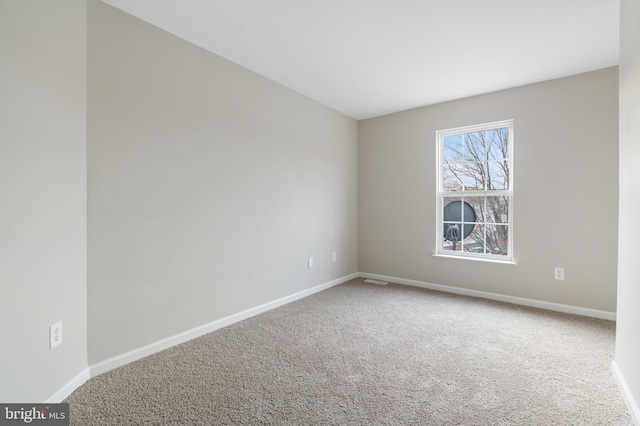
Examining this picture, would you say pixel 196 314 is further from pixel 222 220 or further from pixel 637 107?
pixel 637 107

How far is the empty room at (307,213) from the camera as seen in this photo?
5.21ft

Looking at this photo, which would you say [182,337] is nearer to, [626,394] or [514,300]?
[626,394]

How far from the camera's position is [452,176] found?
3.95 metres

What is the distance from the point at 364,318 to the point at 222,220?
1669 mm

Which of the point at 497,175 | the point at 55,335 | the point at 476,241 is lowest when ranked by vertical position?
the point at 55,335

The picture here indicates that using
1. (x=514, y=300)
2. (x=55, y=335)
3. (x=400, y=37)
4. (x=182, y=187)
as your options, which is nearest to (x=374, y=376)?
(x=55, y=335)

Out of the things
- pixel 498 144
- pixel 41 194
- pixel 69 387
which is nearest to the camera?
pixel 41 194

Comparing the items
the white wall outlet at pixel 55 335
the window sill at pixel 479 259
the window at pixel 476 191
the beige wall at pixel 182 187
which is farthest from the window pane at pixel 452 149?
the white wall outlet at pixel 55 335

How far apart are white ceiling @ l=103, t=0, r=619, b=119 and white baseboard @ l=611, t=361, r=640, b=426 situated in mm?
2392

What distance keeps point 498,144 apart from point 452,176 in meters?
0.63

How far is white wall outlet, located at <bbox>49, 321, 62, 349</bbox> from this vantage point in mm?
1640

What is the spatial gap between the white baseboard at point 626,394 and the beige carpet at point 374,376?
4 cm

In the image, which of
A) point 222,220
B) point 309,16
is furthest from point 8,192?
point 309,16

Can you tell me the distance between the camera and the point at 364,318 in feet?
9.71
